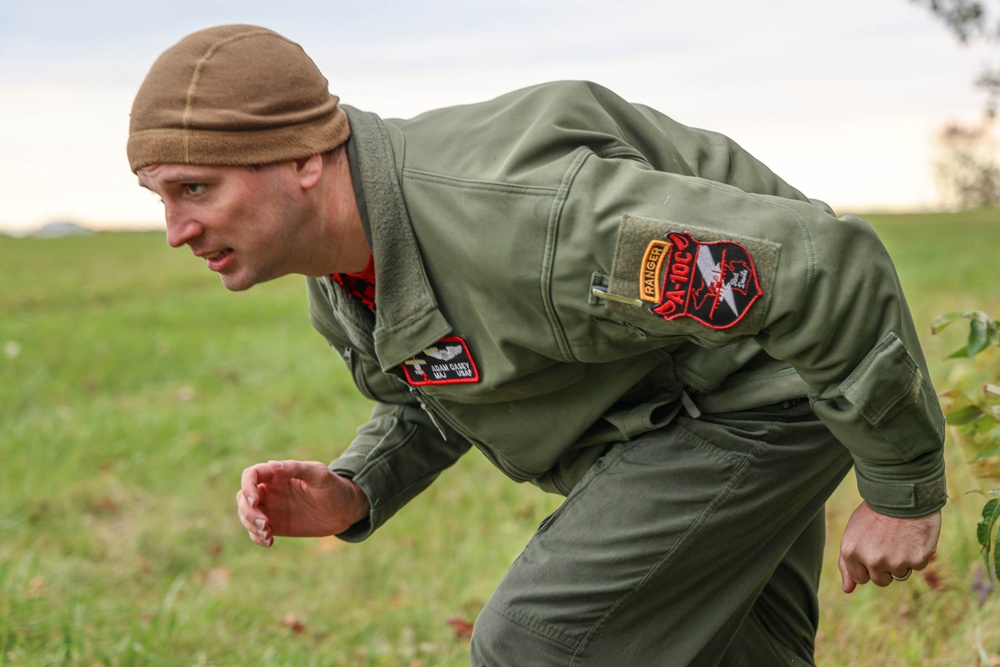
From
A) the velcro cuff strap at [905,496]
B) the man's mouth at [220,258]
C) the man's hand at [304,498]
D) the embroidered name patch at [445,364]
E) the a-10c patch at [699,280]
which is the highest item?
the a-10c patch at [699,280]

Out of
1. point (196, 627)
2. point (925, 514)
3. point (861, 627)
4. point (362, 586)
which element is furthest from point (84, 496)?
point (925, 514)

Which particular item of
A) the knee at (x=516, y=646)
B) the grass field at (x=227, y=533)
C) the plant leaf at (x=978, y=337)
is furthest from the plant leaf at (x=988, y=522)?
the knee at (x=516, y=646)

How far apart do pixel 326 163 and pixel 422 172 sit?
216 millimetres

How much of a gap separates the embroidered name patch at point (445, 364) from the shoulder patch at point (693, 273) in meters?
0.41

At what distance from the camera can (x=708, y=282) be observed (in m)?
1.99

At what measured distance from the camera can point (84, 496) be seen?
5598 mm

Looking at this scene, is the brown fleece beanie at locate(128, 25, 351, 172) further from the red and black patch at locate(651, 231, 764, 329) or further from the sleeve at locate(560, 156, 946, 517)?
the red and black patch at locate(651, 231, 764, 329)

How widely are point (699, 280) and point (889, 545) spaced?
0.67m

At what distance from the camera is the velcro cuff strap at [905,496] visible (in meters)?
2.13

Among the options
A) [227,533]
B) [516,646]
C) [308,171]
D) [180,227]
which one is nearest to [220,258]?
[180,227]

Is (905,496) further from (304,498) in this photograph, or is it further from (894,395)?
(304,498)

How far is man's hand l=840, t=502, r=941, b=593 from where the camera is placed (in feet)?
7.11

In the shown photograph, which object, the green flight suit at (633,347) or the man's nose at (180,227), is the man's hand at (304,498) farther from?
the man's nose at (180,227)

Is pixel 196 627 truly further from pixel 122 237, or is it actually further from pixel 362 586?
pixel 122 237
